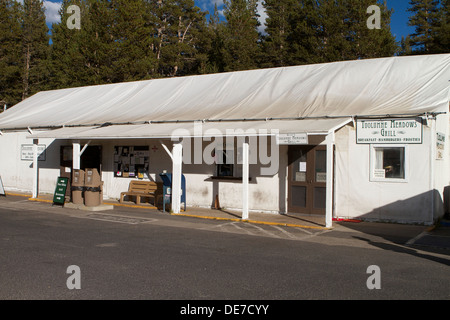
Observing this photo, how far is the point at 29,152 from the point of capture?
19516 millimetres

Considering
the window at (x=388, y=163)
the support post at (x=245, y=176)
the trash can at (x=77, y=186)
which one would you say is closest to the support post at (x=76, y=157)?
the trash can at (x=77, y=186)

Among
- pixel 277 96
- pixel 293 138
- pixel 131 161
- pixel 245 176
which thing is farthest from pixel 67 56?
pixel 293 138

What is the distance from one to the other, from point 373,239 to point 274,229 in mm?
2359

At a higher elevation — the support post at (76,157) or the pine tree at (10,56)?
the pine tree at (10,56)

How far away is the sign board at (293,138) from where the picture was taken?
34.7 ft

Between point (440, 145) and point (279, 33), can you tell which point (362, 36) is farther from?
point (440, 145)

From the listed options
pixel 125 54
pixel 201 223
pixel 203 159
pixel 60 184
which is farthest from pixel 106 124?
pixel 125 54

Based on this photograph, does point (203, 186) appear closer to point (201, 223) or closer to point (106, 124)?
point (201, 223)

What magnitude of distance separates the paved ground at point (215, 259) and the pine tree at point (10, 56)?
97.4ft

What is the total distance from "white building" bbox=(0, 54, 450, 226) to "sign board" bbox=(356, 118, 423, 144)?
26 mm

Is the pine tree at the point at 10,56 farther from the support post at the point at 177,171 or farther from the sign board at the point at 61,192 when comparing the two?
the support post at the point at 177,171

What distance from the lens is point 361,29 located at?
28922 millimetres

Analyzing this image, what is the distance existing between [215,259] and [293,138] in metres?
4.43

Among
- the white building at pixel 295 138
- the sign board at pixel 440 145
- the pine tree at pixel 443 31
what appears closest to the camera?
the white building at pixel 295 138
